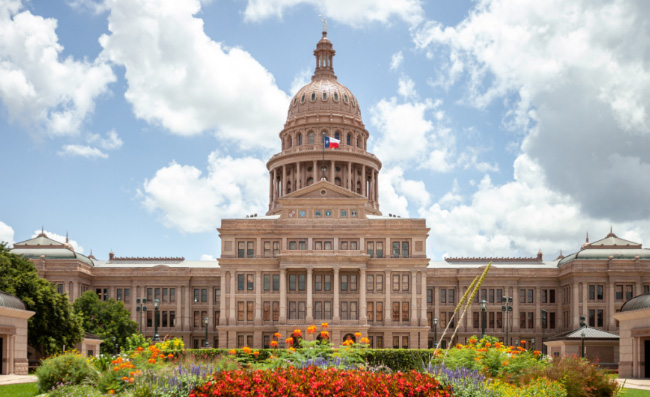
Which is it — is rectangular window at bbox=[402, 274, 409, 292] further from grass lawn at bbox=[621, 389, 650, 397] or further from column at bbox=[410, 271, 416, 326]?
grass lawn at bbox=[621, 389, 650, 397]

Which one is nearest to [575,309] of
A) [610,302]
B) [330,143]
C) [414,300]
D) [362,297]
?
[610,302]

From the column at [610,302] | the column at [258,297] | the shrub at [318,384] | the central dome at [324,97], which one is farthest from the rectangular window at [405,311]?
the shrub at [318,384]

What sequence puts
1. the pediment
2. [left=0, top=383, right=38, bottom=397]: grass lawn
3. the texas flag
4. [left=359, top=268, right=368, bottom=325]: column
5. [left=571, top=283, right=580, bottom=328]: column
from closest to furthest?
[left=0, top=383, right=38, bottom=397]: grass lawn → [left=359, top=268, right=368, bottom=325]: column → the pediment → [left=571, top=283, right=580, bottom=328]: column → the texas flag

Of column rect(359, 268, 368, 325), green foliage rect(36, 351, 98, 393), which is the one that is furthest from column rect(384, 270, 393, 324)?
green foliage rect(36, 351, 98, 393)

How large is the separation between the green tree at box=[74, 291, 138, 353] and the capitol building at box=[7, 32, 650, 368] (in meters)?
3.11

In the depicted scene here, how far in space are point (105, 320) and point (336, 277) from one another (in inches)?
1131

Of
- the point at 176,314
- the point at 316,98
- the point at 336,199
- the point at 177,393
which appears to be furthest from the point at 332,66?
the point at 177,393

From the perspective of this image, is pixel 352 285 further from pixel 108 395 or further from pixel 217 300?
pixel 108 395

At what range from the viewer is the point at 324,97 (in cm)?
13512

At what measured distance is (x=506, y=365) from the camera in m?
33.7

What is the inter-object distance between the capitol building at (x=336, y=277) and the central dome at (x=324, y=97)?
8.66ft

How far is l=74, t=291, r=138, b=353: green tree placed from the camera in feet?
A: 302

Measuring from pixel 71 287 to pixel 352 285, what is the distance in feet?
133

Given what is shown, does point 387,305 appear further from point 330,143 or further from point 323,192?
point 330,143
